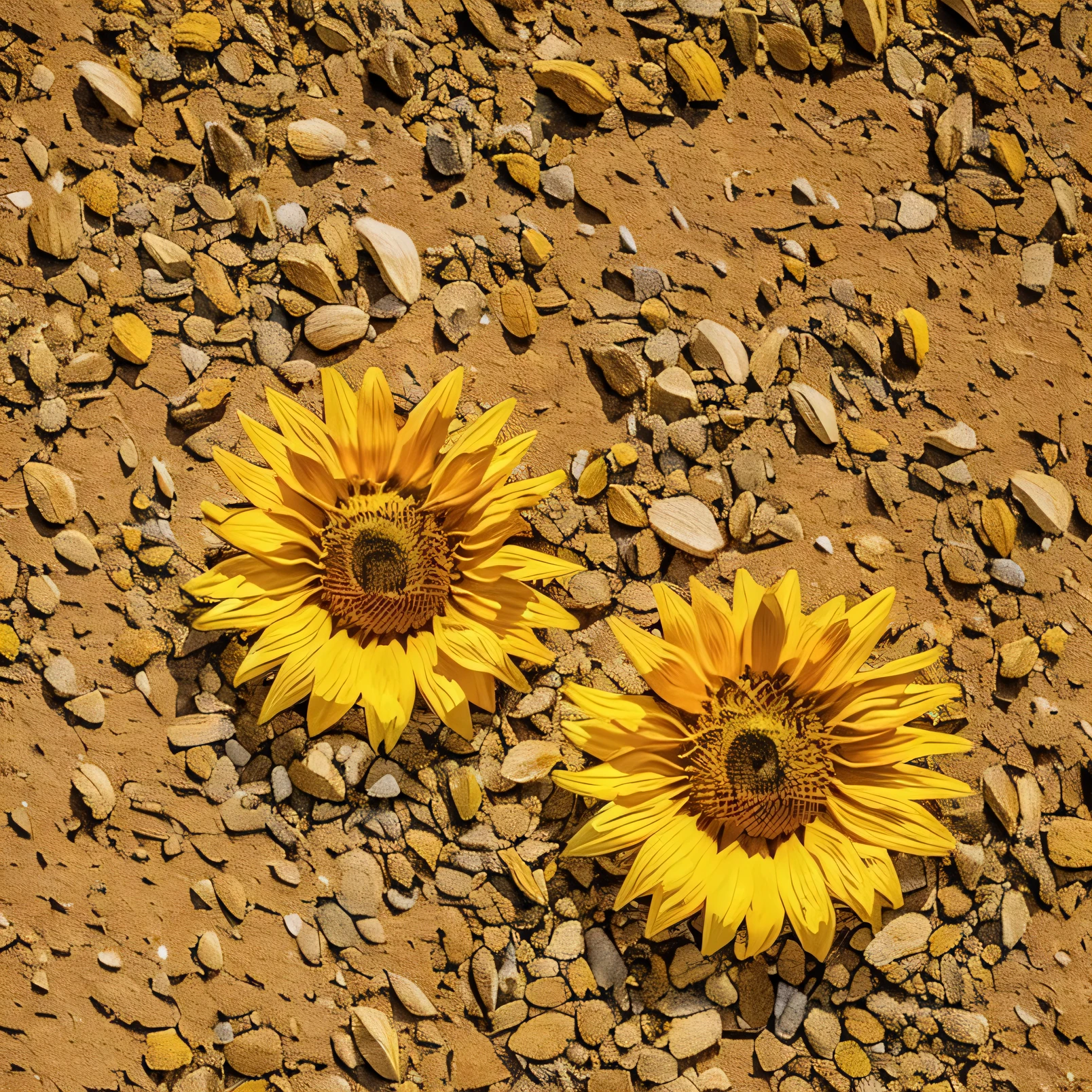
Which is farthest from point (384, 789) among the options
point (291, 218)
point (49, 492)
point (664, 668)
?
point (291, 218)

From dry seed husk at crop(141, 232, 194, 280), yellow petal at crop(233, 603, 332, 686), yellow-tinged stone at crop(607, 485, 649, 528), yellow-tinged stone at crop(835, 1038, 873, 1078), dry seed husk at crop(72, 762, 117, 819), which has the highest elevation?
dry seed husk at crop(141, 232, 194, 280)

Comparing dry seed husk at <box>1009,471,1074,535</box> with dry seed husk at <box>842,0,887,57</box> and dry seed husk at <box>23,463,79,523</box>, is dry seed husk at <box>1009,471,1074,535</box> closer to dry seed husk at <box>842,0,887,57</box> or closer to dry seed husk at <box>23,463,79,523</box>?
dry seed husk at <box>842,0,887,57</box>

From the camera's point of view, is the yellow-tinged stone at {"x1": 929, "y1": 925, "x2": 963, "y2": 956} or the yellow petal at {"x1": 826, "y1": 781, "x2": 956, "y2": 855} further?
the yellow-tinged stone at {"x1": 929, "y1": 925, "x2": 963, "y2": 956}

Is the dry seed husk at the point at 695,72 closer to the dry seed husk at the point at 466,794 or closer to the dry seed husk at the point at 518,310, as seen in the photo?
the dry seed husk at the point at 518,310

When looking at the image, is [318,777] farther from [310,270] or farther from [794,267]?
[794,267]

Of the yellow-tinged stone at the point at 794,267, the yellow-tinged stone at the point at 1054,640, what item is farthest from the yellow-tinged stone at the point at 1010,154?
the yellow-tinged stone at the point at 1054,640

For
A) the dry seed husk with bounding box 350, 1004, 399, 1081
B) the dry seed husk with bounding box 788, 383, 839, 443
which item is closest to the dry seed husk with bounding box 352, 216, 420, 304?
the dry seed husk with bounding box 788, 383, 839, 443

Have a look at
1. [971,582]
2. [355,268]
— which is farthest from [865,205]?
[355,268]

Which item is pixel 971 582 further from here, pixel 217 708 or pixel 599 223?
pixel 217 708
